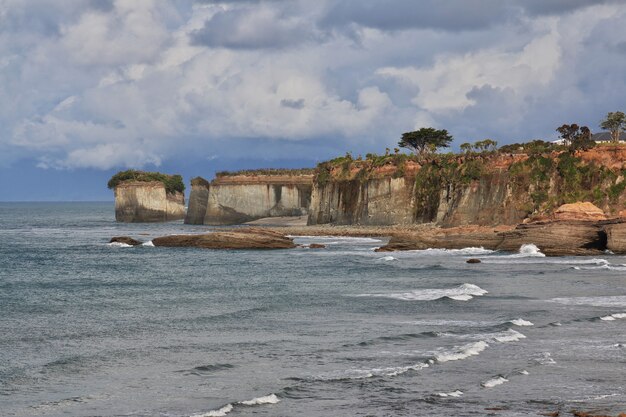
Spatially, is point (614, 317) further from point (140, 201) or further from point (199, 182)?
point (140, 201)

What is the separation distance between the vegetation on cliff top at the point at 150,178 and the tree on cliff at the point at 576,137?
227 feet

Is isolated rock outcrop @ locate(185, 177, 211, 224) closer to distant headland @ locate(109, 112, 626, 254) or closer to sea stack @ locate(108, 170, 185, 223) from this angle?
distant headland @ locate(109, 112, 626, 254)

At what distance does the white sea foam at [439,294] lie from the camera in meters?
39.5

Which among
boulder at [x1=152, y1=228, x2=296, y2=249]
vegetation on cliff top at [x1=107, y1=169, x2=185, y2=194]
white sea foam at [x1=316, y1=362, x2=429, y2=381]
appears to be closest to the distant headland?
boulder at [x1=152, y1=228, x2=296, y2=249]

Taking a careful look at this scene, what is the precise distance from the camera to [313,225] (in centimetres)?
11569

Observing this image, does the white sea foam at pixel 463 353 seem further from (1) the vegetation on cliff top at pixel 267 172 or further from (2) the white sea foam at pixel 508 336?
(1) the vegetation on cliff top at pixel 267 172

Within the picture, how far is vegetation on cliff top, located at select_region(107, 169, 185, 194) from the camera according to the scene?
146 m

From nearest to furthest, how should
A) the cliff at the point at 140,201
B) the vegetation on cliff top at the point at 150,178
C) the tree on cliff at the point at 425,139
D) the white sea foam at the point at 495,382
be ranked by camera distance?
the white sea foam at the point at 495,382
the tree on cliff at the point at 425,139
the cliff at the point at 140,201
the vegetation on cliff top at the point at 150,178

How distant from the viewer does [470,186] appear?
9462 cm

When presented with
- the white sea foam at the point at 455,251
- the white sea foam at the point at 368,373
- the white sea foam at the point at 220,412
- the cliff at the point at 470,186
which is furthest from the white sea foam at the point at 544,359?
the cliff at the point at 470,186

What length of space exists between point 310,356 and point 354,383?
3700mm

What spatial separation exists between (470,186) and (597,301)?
57.6m

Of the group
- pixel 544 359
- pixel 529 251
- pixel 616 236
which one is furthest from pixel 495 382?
pixel 529 251

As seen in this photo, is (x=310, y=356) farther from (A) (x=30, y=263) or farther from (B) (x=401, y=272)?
(A) (x=30, y=263)
